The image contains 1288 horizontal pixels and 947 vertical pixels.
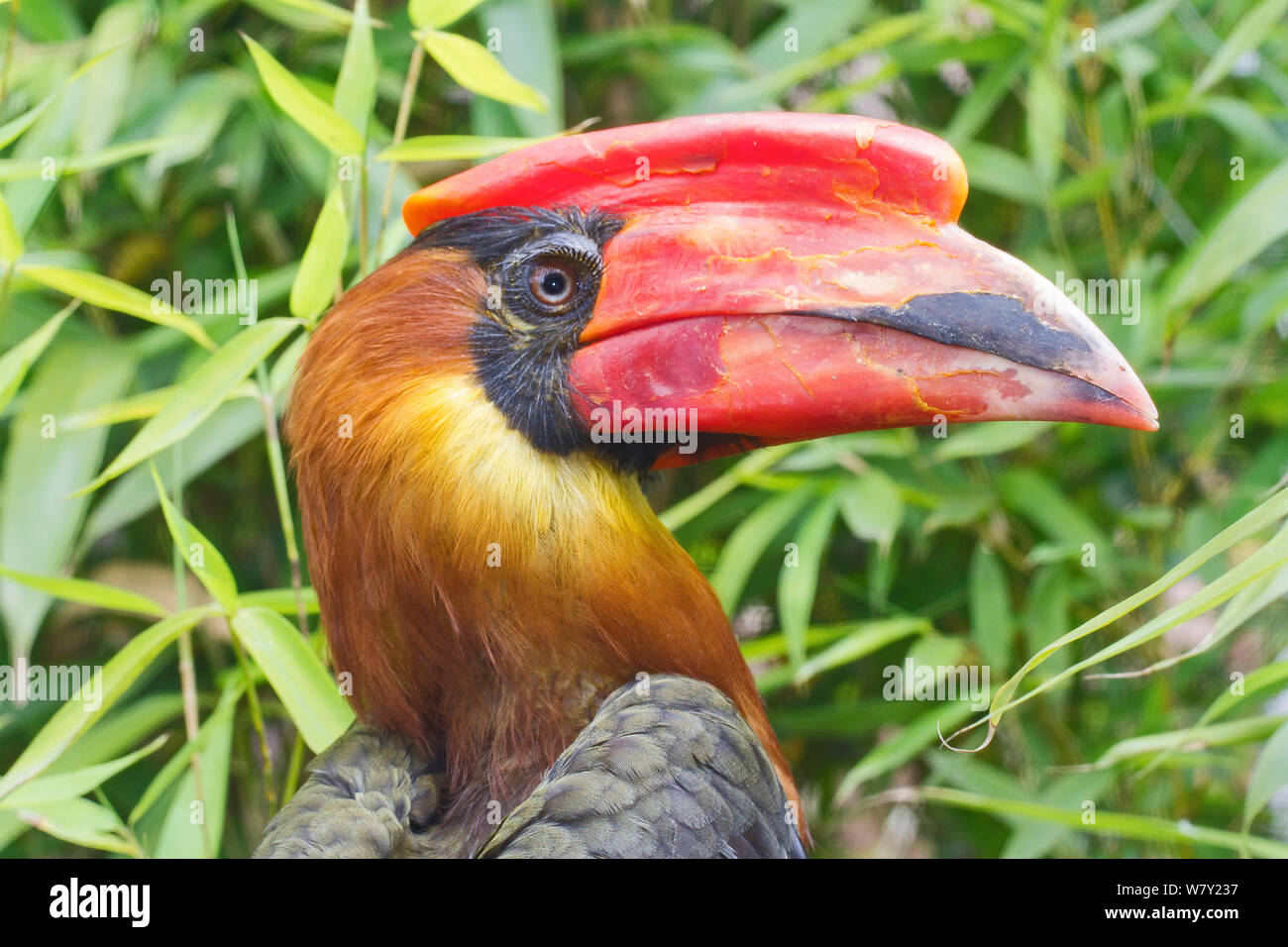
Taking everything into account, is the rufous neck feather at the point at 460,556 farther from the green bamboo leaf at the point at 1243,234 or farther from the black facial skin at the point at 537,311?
the green bamboo leaf at the point at 1243,234

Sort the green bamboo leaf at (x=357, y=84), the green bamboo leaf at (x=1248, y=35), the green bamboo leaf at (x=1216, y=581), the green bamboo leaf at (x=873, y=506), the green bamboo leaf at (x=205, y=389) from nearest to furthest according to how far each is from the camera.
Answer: the green bamboo leaf at (x=1216, y=581) < the green bamboo leaf at (x=205, y=389) < the green bamboo leaf at (x=357, y=84) < the green bamboo leaf at (x=1248, y=35) < the green bamboo leaf at (x=873, y=506)

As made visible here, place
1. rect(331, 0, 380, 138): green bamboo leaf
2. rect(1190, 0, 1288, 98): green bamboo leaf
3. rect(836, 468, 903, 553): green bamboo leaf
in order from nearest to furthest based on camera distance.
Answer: rect(331, 0, 380, 138): green bamboo leaf < rect(1190, 0, 1288, 98): green bamboo leaf < rect(836, 468, 903, 553): green bamboo leaf

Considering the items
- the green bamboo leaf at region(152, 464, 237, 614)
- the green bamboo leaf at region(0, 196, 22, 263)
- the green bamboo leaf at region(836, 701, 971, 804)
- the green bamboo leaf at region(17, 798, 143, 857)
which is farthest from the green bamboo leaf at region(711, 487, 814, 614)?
the green bamboo leaf at region(0, 196, 22, 263)

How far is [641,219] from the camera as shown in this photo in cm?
92

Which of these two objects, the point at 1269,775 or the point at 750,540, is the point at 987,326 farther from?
the point at 750,540

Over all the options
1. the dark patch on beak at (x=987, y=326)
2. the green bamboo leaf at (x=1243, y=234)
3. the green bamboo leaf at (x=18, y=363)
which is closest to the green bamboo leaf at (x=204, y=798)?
the green bamboo leaf at (x=18, y=363)

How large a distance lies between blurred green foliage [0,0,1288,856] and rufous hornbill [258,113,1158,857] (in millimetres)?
171

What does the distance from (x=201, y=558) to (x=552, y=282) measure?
0.39 m

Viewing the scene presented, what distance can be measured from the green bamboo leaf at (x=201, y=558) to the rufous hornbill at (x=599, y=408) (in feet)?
0.47

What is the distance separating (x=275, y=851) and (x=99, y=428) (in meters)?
0.64

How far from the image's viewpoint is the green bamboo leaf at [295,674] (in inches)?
42.0

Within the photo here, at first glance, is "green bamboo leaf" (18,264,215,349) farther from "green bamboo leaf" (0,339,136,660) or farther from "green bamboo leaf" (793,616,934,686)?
"green bamboo leaf" (793,616,934,686)

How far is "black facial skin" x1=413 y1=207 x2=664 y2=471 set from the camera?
0.92 metres
